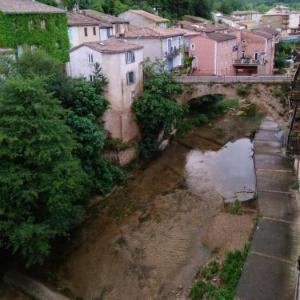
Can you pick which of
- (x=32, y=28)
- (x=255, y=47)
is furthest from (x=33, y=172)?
(x=255, y=47)

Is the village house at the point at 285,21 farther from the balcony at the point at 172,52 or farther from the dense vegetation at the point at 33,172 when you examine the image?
the dense vegetation at the point at 33,172

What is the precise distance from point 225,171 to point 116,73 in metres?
12.2

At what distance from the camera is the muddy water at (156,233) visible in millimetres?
19406

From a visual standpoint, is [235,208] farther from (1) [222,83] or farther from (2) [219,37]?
(2) [219,37]

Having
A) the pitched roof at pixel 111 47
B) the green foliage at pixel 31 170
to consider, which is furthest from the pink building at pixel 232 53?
the green foliage at pixel 31 170

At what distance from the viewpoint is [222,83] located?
112ft

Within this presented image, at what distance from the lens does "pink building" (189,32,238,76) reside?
4872 cm

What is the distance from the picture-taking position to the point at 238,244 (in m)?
21.5

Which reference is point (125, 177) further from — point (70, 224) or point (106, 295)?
point (106, 295)

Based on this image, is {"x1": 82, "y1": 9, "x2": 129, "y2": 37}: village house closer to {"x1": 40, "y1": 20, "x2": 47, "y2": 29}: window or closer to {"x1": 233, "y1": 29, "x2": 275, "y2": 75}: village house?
{"x1": 40, "y1": 20, "x2": 47, "y2": 29}: window

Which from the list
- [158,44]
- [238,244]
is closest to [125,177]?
[238,244]

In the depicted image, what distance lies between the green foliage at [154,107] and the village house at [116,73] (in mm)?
935

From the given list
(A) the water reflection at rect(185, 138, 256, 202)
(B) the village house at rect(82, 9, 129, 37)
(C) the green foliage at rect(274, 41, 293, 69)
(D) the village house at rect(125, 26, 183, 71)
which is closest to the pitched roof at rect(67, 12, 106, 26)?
(B) the village house at rect(82, 9, 129, 37)

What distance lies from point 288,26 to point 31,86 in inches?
3808
